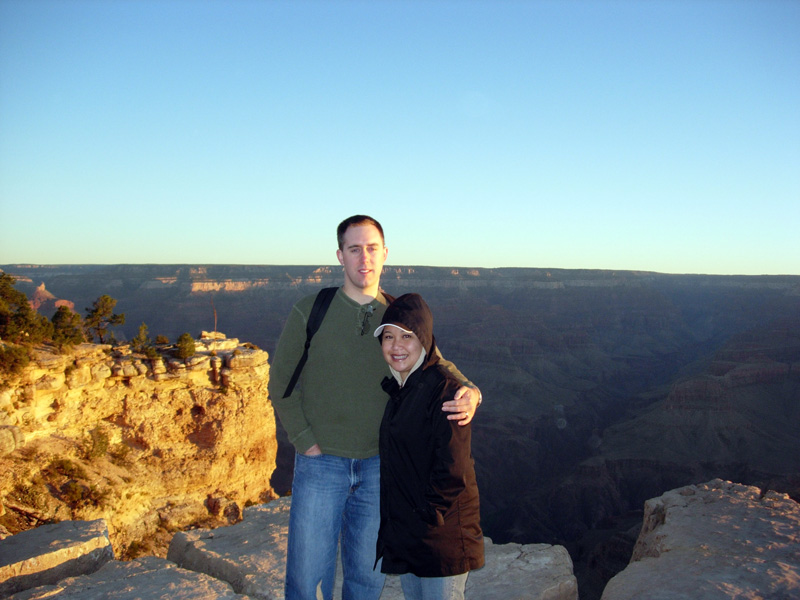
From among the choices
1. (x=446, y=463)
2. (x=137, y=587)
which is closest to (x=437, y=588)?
(x=446, y=463)

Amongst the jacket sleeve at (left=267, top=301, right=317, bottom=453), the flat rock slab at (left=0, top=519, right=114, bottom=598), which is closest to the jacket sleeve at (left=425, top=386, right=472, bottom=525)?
the jacket sleeve at (left=267, top=301, right=317, bottom=453)

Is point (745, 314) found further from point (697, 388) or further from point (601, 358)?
point (697, 388)

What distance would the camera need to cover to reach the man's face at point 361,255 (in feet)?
9.88

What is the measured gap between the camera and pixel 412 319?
2699 mm

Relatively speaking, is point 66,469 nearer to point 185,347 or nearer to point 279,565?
point 185,347

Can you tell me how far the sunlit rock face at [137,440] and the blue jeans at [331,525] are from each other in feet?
28.3

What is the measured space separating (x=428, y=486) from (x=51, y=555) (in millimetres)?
4063

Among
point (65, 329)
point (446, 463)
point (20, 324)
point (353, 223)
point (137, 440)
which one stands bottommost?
point (137, 440)

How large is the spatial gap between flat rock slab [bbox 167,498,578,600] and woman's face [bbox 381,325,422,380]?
9.37 feet

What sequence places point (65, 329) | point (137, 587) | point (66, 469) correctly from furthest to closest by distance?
point (65, 329) → point (66, 469) → point (137, 587)

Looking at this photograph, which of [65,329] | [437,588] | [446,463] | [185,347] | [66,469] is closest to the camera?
[446,463]

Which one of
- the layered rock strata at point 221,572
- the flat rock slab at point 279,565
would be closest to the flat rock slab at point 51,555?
the layered rock strata at point 221,572

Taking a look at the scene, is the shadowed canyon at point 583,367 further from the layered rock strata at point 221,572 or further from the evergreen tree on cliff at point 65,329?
the layered rock strata at point 221,572

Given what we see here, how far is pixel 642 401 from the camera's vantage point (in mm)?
55688
